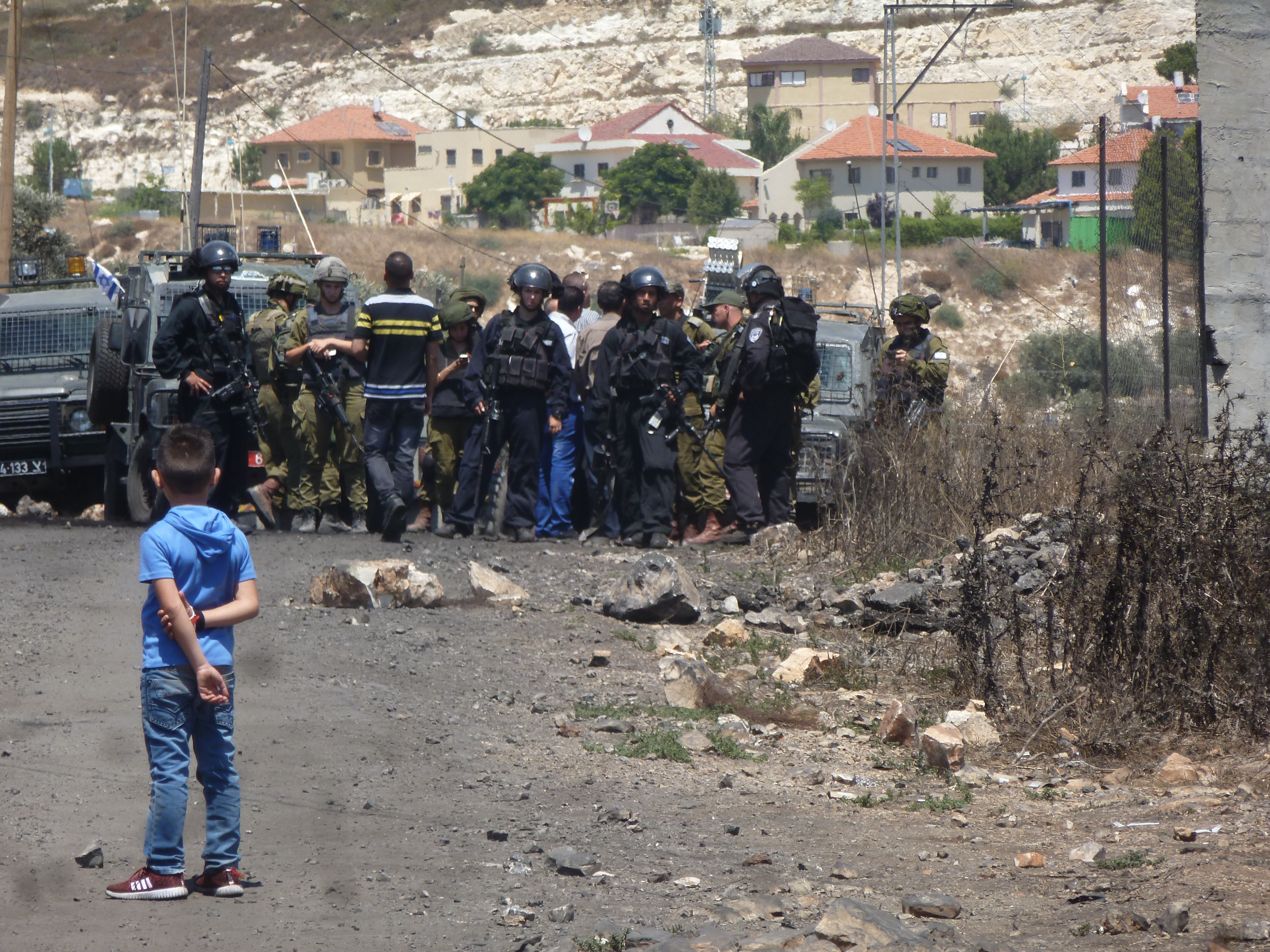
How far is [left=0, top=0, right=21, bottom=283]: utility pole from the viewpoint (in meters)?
21.2

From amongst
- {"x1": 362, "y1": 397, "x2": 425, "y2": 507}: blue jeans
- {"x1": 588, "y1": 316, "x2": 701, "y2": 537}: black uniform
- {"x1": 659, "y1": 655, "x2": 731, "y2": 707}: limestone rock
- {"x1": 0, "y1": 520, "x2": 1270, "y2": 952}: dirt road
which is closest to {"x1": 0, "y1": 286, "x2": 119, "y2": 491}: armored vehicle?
{"x1": 362, "y1": 397, "x2": 425, "y2": 507}: blue jeans

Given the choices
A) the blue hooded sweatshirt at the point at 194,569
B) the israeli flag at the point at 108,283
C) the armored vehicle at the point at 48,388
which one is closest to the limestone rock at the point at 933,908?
the blue hooded sweatshirt at the point at 194,569

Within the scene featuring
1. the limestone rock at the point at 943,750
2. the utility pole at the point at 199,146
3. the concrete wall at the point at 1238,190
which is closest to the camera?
the limestone rock at the point at 943,750

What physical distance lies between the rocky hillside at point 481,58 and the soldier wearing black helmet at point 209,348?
79.0 metres

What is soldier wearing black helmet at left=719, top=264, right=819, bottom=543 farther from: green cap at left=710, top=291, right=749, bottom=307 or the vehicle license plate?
the vehicle license plate

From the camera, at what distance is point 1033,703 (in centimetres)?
591

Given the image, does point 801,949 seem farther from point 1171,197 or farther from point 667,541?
point 1171,197

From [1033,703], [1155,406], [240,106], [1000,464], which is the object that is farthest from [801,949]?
[240,106]

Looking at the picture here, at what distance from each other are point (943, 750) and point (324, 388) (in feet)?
19.0

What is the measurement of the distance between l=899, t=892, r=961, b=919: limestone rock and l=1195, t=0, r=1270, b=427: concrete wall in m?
4.36

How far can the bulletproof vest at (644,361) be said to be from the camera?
10156 mm

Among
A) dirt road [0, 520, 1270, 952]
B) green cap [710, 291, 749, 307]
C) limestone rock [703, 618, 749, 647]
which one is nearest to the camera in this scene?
dirt road [0, 520, 1270, 952]

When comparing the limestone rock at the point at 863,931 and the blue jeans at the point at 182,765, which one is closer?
the limestone rock at the point at 863,931

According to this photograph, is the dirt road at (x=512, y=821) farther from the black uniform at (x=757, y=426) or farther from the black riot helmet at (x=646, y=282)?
the black riot helmet at (x=646, y=282)
